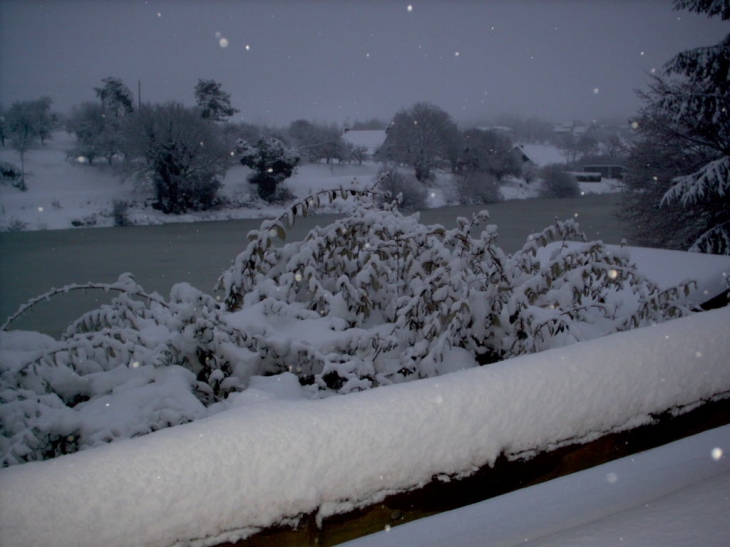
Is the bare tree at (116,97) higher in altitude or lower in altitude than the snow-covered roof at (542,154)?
higher

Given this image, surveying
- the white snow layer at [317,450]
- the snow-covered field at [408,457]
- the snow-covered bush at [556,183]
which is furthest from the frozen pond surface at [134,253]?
the white snow layer at [317,450]

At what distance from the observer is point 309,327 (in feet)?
9.86

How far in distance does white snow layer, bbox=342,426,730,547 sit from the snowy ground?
→ 13.8 m

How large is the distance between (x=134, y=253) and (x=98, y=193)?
9905mm

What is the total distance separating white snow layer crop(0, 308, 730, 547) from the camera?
3.52 feet

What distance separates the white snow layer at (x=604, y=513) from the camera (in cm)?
134

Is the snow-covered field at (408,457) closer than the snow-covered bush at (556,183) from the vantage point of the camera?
Yes

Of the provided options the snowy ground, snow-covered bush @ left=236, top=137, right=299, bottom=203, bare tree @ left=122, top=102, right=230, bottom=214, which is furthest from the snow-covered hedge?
bare tree @ left=122, top=102, right=230, bottom=214

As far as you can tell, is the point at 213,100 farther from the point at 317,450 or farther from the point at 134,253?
the point at 317,450

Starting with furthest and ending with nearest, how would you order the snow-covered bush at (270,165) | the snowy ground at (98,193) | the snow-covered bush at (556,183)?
the snow-covered bush at (556,183), the snow-covered bush at (270,165), the snowy ground at (98,193)

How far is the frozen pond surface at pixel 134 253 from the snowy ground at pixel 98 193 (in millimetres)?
→ 699

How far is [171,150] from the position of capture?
23.2m

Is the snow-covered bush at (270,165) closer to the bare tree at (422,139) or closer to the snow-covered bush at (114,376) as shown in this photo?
the bare tree at (422,139)

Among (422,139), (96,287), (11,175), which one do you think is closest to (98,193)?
(11,175)
